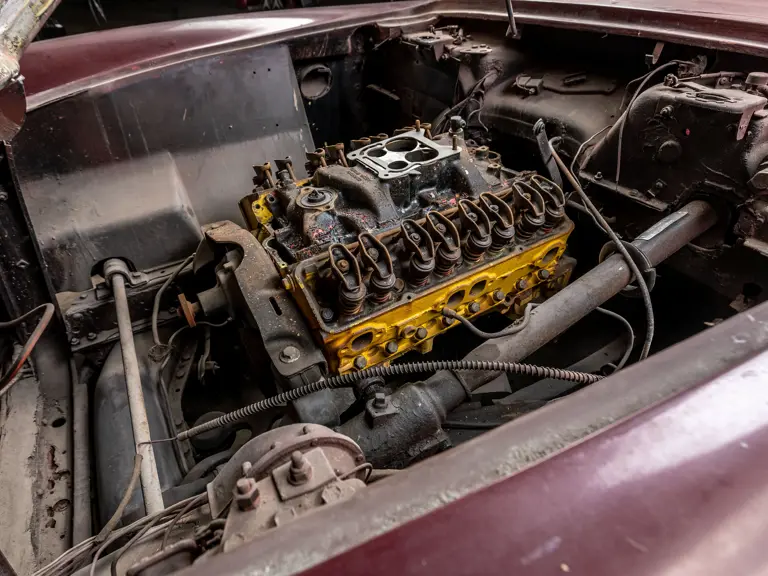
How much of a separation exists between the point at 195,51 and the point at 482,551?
2153mm

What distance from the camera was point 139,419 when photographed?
1265 mm

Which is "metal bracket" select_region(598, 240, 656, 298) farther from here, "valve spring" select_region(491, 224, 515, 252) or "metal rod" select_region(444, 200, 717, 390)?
"valve spring" select_region(491, 224, 515, 252)

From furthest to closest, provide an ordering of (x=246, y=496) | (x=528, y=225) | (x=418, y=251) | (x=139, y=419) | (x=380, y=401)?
(x=528, y=225) < (x=418, y=251) < (x=380, y=401) < (x=139, y=419) < (x=246, y=496)

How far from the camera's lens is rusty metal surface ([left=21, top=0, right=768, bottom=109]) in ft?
5.89

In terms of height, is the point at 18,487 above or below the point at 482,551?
below

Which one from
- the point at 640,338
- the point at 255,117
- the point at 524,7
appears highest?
the point at 524,7

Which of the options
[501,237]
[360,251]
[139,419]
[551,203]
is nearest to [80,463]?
[139,419]

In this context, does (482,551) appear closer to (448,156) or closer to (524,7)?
(448,156)

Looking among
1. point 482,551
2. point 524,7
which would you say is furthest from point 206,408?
point 524,7

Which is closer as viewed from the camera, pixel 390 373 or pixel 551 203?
pixel 390 373

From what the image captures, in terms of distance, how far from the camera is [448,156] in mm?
1729

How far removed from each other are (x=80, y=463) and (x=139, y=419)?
0.35 meters

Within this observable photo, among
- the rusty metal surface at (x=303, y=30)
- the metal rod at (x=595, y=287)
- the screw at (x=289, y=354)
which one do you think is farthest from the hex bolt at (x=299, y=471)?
the rusty metal surface at (x=303, y=30)

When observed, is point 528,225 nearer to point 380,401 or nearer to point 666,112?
point 666,112
